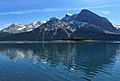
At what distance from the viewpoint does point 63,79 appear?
5200 centimetres

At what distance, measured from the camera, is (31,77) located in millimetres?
54344

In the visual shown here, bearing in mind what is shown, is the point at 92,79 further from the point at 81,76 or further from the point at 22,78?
the point at 22,78

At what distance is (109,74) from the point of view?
5750 cm

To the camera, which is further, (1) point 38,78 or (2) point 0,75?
(2) point 0,75

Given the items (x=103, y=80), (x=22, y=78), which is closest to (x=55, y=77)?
(x=22, y=78)

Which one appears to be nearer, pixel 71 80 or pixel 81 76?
pixel 71 80

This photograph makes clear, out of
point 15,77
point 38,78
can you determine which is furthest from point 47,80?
point 15,77

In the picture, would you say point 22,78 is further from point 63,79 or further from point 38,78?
point 63,79

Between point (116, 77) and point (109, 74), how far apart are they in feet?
12.3

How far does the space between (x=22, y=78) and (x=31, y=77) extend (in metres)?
2.39

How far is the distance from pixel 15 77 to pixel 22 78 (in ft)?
6.23

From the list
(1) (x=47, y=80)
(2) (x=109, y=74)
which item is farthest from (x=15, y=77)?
(2) (x=109, y=74)

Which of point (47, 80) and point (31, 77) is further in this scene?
point (31, 77)

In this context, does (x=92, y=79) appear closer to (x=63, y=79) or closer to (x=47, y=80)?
(x=63, y=79)
